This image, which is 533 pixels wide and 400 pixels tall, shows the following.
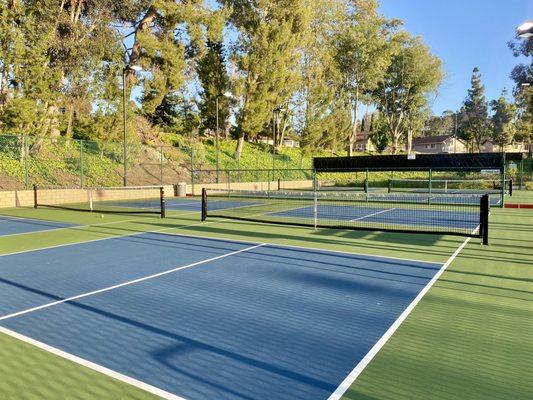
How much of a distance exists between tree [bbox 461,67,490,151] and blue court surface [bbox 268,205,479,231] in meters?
83.6

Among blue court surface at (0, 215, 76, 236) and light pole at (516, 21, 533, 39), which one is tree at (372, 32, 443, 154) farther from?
blue court surface at (0, 215, 76, 236)

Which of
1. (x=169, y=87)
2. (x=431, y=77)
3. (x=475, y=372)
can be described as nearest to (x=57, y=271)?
(x=475, y=372)

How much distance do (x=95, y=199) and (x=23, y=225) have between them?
9079 millimetres

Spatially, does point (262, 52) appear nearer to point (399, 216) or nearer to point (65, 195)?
point (65, 195)

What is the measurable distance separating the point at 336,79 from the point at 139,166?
28.4m

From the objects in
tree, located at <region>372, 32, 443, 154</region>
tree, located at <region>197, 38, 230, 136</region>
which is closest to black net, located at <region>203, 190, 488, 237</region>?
tree, located at <region>197, 38, 230, 136</region>

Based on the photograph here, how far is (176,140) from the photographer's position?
3712cm

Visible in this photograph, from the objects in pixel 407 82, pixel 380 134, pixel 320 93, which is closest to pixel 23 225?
pixel 320 93

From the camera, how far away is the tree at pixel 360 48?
46941 mm

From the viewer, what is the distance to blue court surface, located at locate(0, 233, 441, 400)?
11.6ft

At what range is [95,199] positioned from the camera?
2173cm

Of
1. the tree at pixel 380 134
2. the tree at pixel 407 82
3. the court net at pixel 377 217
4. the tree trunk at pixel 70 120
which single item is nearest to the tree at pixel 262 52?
the tree trunk at pixel 70 120

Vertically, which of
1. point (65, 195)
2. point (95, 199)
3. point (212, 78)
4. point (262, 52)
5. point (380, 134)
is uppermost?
point (262, 52)

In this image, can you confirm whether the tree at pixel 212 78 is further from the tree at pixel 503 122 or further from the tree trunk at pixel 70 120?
the tree at pixel 503 122
